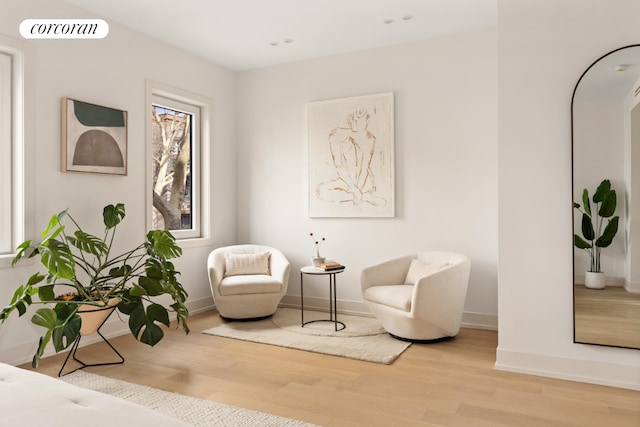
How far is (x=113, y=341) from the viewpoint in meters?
3.89

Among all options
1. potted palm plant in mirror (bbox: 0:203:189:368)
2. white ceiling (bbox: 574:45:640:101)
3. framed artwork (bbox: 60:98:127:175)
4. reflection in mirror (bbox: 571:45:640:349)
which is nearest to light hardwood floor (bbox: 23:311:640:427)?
potted palm plant in mirror (bbox: 0:203:189:368)

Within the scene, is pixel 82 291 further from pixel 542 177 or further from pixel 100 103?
pixel 542 177

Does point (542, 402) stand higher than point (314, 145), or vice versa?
point (314, 145)

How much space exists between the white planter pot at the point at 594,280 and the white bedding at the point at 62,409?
8.84 ft

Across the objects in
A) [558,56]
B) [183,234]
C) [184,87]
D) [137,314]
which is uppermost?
[184,87]

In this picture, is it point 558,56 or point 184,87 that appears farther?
point 184,87

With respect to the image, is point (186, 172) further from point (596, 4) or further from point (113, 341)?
point (596, 4)

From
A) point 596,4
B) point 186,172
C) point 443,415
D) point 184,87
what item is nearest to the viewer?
point 443,415

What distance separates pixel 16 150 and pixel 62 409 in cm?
279

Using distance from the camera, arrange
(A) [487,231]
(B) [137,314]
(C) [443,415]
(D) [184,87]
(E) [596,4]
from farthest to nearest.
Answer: (D) [184,87] < (A) [487,231] < (B) [137,314] < (E) [596,4] < (C) [443,415]

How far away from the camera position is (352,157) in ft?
15.8

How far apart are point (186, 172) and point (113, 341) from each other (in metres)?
2.00

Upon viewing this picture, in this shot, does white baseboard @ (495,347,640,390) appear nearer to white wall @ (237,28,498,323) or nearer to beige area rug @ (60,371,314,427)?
white wall @ (237,28,498,323)

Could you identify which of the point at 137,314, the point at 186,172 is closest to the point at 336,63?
the point at 186,172
